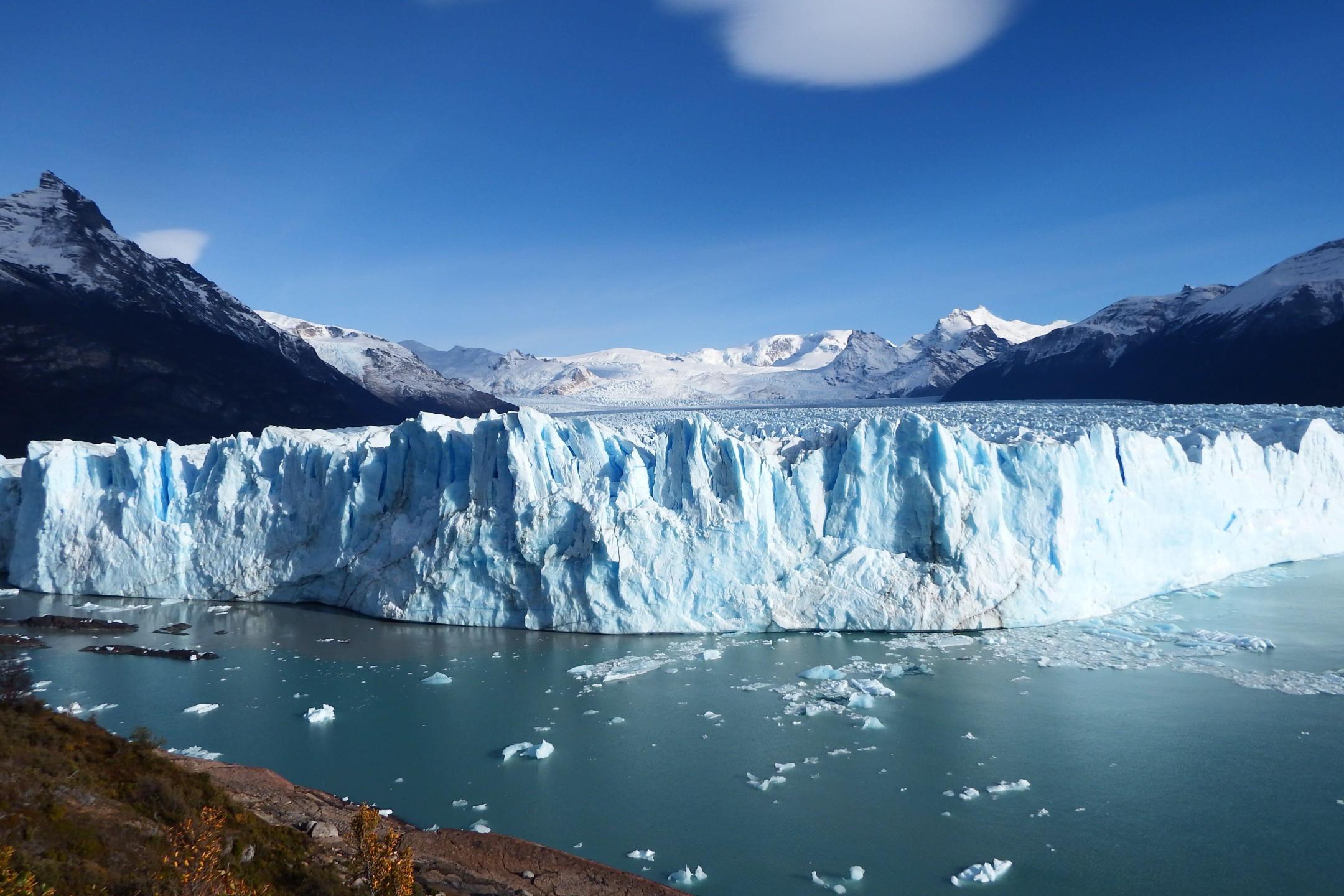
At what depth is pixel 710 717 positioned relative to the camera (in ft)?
28.0

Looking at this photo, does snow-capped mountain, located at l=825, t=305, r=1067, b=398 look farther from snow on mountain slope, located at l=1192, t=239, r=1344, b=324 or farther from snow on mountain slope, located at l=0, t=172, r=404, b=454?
snow on mountain slope, located at l=0, t=172, r=404, b=454

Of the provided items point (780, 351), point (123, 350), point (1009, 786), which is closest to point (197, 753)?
point (1009, 786)

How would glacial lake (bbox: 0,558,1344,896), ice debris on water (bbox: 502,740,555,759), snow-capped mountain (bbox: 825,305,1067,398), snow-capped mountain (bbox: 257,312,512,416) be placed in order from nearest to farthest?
1. glacial lake (bbox: 0,558,1344,896)
2. ice debris on water (bbox: 502,740,555,759)
3. snow-capped mountain (bbox: 257,312,512,416)
4. snow-capped mountain (bbox: 825,305,1067,398)

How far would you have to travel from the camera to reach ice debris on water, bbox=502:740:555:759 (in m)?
7.77

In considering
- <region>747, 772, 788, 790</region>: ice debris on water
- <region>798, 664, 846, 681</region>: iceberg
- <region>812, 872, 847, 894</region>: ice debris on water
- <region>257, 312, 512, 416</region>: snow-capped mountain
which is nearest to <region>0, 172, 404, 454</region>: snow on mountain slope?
<region>257, 312, 512, 416</region>: snow-capped mountain

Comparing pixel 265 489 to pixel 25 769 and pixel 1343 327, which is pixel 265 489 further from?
pixel 1343 327

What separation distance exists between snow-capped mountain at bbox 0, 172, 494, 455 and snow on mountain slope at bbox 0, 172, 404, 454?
0.06 m

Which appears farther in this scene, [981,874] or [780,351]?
[780,351]

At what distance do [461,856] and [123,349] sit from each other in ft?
114

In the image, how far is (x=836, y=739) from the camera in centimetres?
796

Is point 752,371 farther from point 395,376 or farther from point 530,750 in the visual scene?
point 530,750

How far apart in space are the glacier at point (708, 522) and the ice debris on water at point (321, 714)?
362 centimetres

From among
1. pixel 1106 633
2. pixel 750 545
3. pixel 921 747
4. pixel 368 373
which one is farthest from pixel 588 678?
pixel 368 373

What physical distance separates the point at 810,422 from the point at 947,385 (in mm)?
51814
